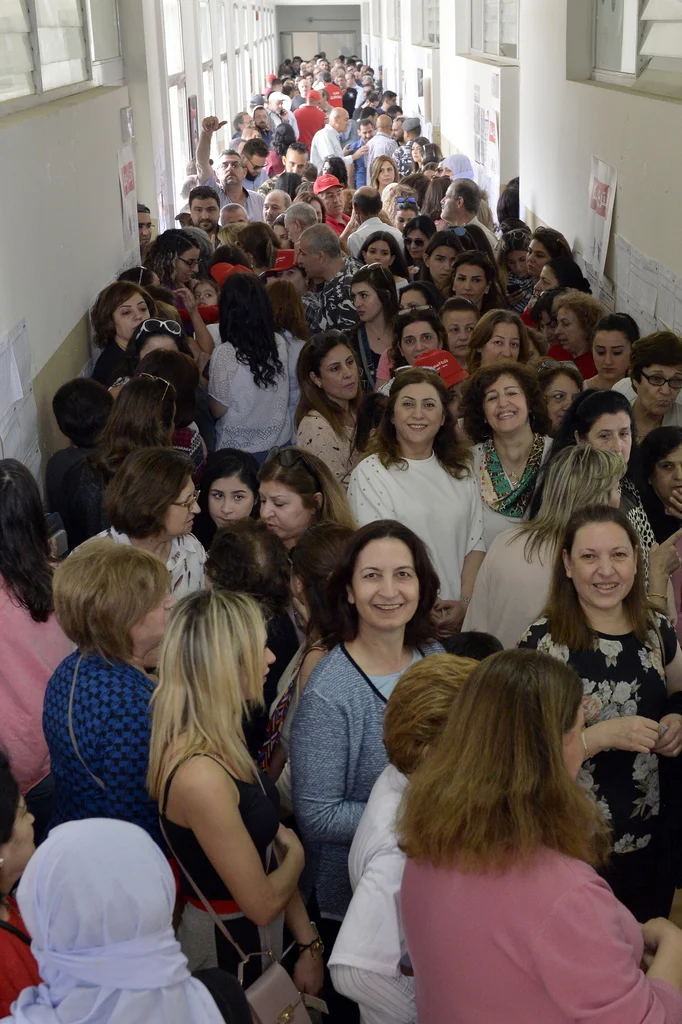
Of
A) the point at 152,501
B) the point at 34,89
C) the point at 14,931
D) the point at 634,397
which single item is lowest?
the point at 14,931

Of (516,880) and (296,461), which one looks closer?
(516,880)

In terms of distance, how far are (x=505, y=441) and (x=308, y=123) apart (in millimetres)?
12922

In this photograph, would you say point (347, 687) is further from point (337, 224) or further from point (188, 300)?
point (337, 224)

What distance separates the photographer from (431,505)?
353 centimetres

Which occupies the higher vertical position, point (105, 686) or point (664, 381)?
point (664, 381)

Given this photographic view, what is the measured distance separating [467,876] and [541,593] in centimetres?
136

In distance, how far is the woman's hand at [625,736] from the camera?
2.31 metres

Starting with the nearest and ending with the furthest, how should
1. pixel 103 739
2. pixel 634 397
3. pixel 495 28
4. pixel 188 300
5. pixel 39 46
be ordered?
pixel 103 739 < pixel 634 397 < pixel 39 46 < pixel 188 300 < pixel 495 28

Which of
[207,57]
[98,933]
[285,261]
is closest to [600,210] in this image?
Result: [285,261]

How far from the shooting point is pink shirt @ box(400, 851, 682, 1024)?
5.14ft

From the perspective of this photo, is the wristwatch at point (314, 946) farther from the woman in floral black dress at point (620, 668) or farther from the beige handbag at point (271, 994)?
the woman in floral black dress at point (620, 668)

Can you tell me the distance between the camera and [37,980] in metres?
1.73

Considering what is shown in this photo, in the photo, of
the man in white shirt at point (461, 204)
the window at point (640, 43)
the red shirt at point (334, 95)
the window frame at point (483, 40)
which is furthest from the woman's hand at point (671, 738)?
the red shirt at point (334, 95)

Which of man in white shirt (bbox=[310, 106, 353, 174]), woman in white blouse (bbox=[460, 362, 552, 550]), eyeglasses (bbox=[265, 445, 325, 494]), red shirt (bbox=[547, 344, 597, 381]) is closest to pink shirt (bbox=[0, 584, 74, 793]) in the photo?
eyeglasses (bbox=[265, 445, 325, 494])
